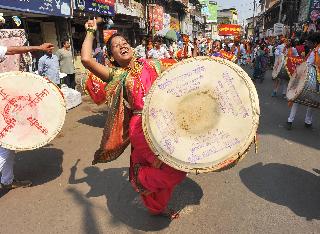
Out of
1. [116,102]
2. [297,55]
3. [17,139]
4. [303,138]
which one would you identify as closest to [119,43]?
[116,102]

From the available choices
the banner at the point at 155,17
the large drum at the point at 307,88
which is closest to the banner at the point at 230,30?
the banner at the point at 155,17

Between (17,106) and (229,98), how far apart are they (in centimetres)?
239

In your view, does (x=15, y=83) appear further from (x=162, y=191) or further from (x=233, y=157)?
(x=233, y=157)

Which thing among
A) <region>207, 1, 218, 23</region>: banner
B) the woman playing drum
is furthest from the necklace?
<region>207, 1, 218, 23</region>: banner

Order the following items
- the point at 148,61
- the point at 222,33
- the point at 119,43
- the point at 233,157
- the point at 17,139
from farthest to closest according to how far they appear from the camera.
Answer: the point at 222,33 < the point at 17,139 < the point at 148,61 < the point at 119,43 < the point at 233,157

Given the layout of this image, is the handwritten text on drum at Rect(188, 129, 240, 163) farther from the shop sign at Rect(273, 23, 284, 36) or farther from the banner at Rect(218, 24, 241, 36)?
the banner at Rect(218, 24, 241, 36)

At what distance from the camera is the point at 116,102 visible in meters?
2.95

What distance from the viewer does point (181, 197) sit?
351 centimetres

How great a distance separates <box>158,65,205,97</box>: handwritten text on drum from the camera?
238 centimetres

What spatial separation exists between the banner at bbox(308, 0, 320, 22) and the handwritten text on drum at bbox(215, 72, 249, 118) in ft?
57.5

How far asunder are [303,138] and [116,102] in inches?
148

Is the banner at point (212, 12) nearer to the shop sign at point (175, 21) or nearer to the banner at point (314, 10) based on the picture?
the shop sign at point (175, 21)

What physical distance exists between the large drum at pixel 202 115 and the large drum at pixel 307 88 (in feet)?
10.3

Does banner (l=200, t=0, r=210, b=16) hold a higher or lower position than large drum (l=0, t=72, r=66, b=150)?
higher
